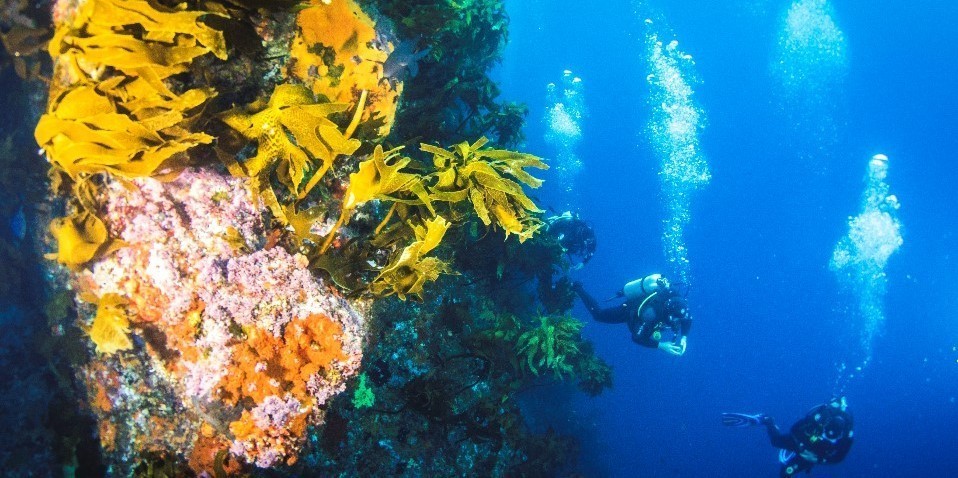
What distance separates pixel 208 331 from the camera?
8.85 feet

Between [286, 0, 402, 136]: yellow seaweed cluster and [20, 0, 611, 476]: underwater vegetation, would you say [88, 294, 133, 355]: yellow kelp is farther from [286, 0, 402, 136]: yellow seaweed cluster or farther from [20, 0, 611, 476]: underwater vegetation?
[286, 0, 402, 136]: yellow seaweed cluster

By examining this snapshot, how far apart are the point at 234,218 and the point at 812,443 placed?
1371cm

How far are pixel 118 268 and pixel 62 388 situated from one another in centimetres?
161

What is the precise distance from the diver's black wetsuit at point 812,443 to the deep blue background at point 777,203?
4524 cm

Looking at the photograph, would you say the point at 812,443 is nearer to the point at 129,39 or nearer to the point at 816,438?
the point at 816,438

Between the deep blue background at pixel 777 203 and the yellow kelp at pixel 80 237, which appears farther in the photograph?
the deep blue background at pixel 777 203

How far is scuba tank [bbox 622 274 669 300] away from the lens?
1019cm

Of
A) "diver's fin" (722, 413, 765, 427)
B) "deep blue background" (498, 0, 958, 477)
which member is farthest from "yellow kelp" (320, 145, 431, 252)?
"deep blue background" (498, 0, 958, 477)

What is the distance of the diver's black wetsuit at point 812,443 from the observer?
10.7 meters

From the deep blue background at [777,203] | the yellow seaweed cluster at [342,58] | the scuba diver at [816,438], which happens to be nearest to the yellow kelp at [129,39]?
the yellow seaweed cluster at [342,58]

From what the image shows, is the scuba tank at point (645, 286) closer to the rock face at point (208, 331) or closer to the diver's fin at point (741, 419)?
the diver's fin at point (741, 419)

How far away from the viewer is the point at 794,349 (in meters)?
96.4

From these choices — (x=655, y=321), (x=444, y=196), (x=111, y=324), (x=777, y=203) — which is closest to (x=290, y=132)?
(x=444, y=196)

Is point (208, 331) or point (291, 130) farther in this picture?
point (208, 331)
